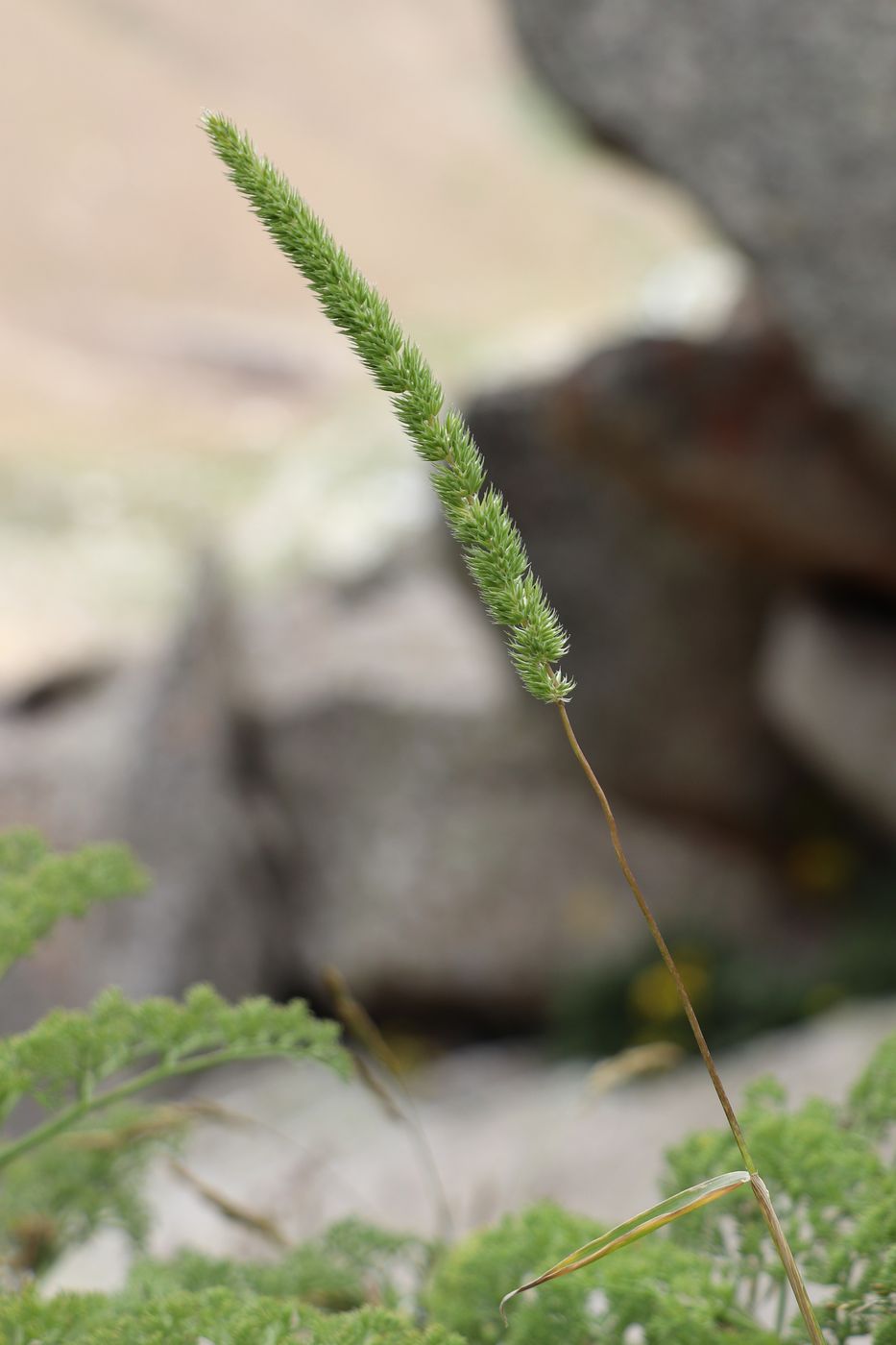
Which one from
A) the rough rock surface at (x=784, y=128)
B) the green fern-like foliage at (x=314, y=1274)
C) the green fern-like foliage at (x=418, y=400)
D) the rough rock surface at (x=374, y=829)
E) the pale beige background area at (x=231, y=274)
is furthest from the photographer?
the pale beige background area at (x=231, y=274)

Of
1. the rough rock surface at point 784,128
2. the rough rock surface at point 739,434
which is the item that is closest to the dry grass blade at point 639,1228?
the rough rock surface at point 784,128

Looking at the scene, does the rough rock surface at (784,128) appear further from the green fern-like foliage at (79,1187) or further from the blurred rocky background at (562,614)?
the green fern-like foliage at (79,1187)

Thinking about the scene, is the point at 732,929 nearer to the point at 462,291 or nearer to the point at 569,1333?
the point at 569,1333

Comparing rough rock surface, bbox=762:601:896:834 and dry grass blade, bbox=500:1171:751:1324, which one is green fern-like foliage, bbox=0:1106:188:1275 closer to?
dry grass blade, bbox=500:1171:751:1324

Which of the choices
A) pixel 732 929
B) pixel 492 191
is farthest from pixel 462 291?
pixel 732 929

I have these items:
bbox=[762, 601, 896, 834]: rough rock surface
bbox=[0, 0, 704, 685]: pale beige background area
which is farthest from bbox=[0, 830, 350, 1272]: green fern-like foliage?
bbox=[0, 0, 704, 685]: pale beige background area

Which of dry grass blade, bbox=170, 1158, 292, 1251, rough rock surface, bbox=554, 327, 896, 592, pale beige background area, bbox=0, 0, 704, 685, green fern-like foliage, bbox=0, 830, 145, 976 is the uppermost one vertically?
pale beige background area, bbox=0, 0, 704, 685

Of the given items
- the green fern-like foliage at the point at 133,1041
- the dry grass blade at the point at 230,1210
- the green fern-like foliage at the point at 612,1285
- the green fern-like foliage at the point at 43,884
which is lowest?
the green fern-like foliage at the point at 612,1285
